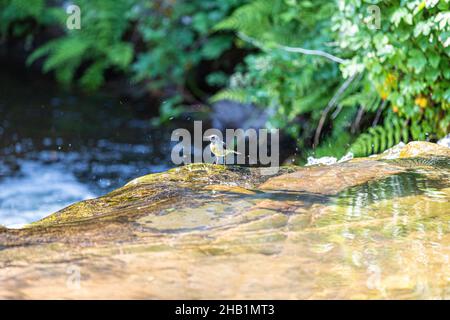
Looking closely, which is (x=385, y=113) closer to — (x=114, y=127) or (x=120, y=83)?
(x=114, y=127)

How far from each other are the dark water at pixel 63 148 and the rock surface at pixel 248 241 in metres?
2.90

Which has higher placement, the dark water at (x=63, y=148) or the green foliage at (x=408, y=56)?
the green foliage at (x=408, y=56)

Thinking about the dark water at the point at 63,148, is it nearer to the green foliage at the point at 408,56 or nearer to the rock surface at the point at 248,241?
the rock surface at the point at 248,241

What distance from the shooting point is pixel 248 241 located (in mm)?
2854

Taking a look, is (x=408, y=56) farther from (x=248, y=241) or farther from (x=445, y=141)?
(x=248, y=241)

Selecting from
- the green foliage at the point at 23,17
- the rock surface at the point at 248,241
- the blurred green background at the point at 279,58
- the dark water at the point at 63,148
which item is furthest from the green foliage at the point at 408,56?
the green foliage at the point at 23,17

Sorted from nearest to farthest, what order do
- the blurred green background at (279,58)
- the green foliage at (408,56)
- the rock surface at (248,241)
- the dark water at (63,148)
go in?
the rock surface at (248,241), the green foliage at (408,56), the blurred green background at (279,58), the dark water at (63,148)

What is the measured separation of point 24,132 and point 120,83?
2.99 m

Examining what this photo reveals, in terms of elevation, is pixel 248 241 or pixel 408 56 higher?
pixel 408 56

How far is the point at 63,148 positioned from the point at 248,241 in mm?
6019

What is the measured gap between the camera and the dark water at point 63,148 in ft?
22.3

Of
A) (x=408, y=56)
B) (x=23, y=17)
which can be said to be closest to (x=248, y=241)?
(x=408, y=56)
